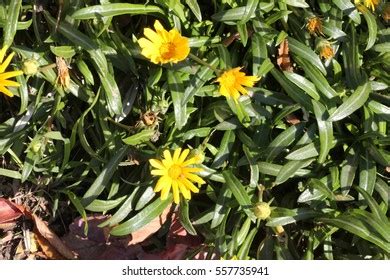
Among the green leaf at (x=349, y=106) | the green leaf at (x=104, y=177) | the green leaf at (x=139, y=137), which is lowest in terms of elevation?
the green leaf at (x=104, y=177)

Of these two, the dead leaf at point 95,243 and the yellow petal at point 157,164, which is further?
the dead leaf at point 95,243

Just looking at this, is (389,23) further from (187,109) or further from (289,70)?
(187,109)

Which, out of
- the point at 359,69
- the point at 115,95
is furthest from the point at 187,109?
the point at 359,69

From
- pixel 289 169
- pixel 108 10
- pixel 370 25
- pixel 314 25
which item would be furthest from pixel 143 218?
pixel 370 25

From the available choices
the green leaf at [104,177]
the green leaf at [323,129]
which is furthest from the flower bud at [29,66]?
the green leaf at [323,129]

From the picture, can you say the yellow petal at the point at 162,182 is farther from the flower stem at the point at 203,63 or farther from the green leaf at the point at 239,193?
the flower stem at the point at 203,63

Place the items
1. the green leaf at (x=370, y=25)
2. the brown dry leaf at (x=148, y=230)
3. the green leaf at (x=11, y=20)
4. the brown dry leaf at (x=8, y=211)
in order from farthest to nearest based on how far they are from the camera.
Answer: the brown dry leaf at (x=8, y=211)
the brown dry leaf at (x=148, y=230)
the green leaf at (x=370, y=25)
the green leaf at (x=11, y=20)

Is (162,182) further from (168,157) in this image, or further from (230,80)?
(230,80)
